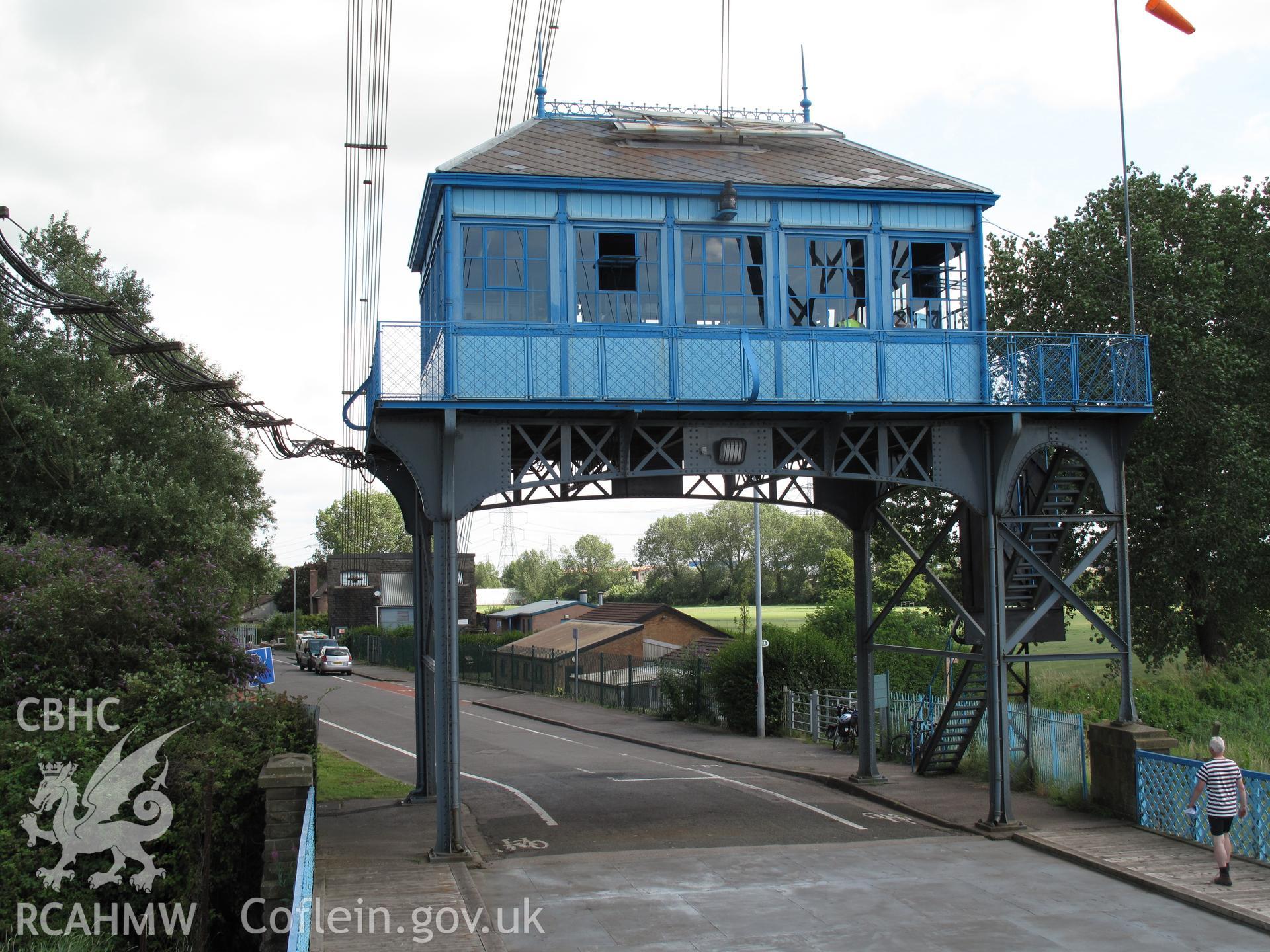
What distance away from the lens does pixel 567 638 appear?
5653cm

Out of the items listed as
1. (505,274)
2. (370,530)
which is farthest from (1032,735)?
(370,530)

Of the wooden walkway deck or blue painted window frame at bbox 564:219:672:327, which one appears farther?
blue painted window frame at bbox 564:219:672:327

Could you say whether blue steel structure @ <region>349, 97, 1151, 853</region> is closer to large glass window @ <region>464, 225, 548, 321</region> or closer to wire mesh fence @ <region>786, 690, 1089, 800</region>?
large glass window @ <region>464, 225, 548, 321</region>

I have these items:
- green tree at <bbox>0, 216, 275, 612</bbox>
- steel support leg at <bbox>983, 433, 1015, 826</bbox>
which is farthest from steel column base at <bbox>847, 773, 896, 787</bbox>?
green tree at <bbox>0, 216, 275, 612</bbox>

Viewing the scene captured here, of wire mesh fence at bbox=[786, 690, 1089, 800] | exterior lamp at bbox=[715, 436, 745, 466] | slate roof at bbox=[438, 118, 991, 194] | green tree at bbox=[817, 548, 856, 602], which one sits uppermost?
slate roof at bbox=[438, 118, 991, 194]

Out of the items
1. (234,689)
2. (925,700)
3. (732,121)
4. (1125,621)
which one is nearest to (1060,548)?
(1125,621)

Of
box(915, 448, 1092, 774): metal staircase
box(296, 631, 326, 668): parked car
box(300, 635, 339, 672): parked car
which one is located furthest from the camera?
box(296, 631, 326, 668): parked car

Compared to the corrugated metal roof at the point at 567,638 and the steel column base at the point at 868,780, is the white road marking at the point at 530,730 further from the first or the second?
the corrugated metal roof at the point at 567,638

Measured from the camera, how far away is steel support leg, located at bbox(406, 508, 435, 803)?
19531 millimetres

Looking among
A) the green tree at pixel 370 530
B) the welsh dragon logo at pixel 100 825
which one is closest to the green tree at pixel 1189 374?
the welsh dragon logo at pixel 100 825

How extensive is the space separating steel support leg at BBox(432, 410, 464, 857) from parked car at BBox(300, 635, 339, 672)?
170ft

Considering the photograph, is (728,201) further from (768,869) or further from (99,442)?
(99,442)

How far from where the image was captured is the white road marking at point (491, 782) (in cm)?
1833

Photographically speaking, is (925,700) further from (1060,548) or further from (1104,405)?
(1104,405)
